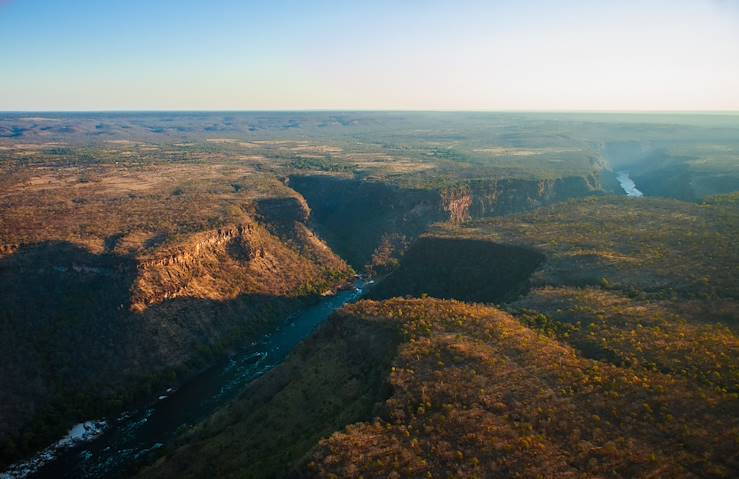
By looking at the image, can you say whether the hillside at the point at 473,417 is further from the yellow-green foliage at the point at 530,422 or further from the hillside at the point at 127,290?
the hillside at the point at 127,290

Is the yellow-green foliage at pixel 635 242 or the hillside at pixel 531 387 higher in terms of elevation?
the yellow-green foliage at pixel 635 242

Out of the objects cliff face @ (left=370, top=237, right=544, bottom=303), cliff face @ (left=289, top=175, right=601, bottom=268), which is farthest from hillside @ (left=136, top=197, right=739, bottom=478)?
cliff face @ (left=289, top=175, right=601, bottom=268)

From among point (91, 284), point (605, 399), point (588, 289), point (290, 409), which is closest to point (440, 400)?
point (605, 399)

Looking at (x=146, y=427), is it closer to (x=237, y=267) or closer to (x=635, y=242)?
(x=237, y=267)

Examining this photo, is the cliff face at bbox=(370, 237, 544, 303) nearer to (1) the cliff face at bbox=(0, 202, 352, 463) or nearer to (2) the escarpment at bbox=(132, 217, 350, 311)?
(2) the escarpment at bbox=(132, 217, 350, 311)

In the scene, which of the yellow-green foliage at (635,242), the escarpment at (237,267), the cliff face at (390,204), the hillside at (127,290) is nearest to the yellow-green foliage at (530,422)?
the yellow-green foliage at (635,242)

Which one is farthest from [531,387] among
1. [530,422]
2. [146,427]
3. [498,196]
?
[498,196]
